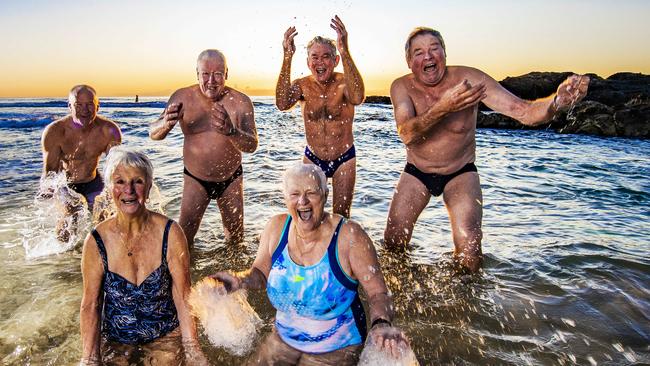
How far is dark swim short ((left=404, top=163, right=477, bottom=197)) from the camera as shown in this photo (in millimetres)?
4727

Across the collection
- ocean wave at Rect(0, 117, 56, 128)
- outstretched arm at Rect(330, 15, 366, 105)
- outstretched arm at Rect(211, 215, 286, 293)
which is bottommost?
ocean wave at Rect(0, 117, 56, 128)

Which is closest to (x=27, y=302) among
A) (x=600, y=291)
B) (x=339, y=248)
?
(x=339, y=248)

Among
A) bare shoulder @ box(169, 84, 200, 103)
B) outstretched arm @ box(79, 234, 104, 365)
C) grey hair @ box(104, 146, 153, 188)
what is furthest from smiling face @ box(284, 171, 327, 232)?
bare shoulder @ box(169, 84, 200, 103)

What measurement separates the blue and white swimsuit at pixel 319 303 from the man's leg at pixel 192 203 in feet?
8.40

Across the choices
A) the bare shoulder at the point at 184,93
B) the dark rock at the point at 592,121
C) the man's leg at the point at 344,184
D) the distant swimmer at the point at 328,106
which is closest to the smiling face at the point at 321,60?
the distant swimmer at the point at 328,106

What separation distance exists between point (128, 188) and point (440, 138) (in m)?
3.03

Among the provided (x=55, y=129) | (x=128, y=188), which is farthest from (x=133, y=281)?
(x=55, y=129)

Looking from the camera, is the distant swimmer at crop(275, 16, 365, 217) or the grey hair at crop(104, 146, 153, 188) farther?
the distant swimmer at crop(275, 16, 365, 217)

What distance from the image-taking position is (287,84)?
17.1 ft

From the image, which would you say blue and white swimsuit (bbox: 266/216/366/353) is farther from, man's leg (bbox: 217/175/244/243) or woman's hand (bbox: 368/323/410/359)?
man's leg (bbox: 217/175/244/243)

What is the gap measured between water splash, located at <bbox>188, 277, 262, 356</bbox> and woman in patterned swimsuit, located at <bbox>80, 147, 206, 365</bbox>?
15cm

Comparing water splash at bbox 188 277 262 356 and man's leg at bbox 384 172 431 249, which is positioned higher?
man's leg at bbox 384 172 431 249

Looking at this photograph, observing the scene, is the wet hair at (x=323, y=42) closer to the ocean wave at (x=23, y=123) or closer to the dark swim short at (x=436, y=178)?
the dark swim short at (x=436, y=178)

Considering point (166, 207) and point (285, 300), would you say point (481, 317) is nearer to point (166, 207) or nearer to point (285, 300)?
point (285, 300)
